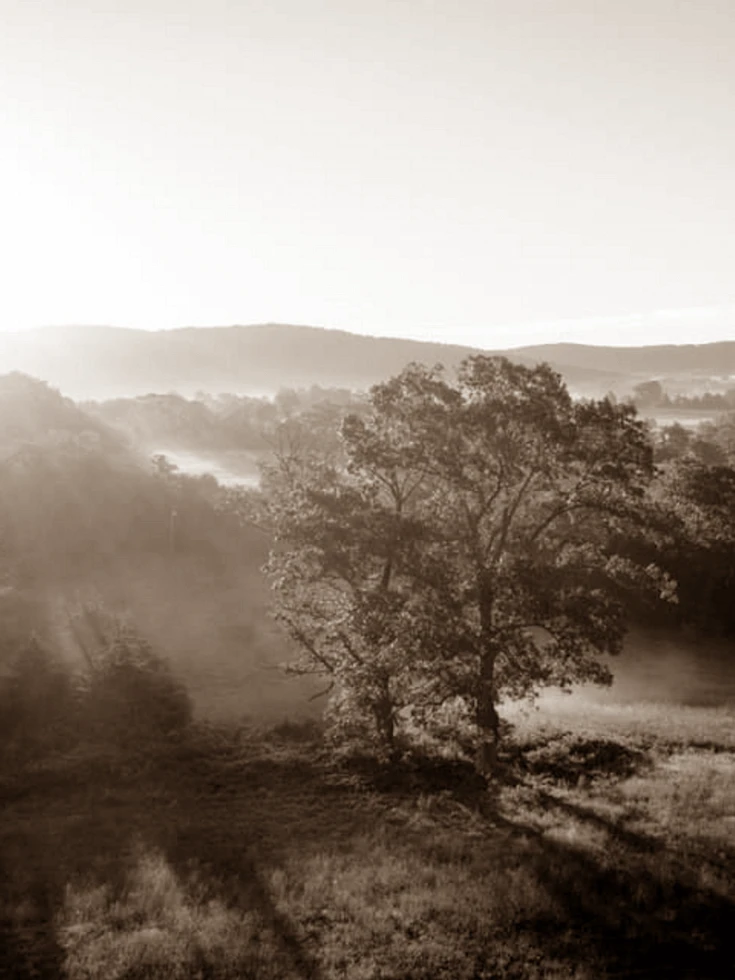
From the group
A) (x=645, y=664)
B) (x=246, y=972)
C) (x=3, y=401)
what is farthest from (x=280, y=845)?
(x=3, y=401)

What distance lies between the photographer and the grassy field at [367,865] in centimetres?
1413

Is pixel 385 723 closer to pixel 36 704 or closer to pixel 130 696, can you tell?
pixel 130 696

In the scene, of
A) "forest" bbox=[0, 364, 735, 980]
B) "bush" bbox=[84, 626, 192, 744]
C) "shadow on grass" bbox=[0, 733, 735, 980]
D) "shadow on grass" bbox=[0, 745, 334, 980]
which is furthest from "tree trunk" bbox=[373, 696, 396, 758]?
"bush" bbox=[84, 626, 192, 744]

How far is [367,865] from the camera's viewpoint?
1811cm

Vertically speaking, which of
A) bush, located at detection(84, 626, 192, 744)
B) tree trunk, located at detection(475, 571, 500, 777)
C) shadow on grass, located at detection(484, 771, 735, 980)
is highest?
tree trunk, located at detection(475, 571, 500, 777)

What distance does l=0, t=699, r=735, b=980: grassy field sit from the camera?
46.4 ft

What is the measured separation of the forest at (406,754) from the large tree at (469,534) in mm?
76

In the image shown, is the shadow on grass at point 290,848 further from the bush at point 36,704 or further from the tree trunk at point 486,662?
the bush at point 36,704

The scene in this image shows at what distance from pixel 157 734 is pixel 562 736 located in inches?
546

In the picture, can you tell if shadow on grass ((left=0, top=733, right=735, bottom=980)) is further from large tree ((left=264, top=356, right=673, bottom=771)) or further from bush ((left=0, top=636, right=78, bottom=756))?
bush ((left=0, top=636, right=78, bottom=756))

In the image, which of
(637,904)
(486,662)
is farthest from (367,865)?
(486,662)

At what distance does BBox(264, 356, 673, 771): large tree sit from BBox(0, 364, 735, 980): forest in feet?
0.25

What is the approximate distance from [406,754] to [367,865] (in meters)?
7.20

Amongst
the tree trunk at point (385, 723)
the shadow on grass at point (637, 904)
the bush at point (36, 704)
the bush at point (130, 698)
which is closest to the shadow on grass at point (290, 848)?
the shadow on grass at point (637, 904)
